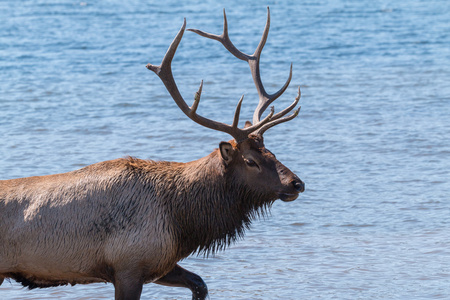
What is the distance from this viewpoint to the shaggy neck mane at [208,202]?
592 cm

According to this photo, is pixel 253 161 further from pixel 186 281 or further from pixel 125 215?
pixel 186 281

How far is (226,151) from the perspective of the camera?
583 cm

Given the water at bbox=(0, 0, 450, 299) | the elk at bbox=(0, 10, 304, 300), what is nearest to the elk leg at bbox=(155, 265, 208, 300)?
the elk at bbox=(0, 10, 304, 300)

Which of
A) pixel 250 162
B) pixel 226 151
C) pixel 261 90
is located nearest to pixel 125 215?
pixel 226 151

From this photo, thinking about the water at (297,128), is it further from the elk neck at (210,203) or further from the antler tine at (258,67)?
the antler tine at (258,67)

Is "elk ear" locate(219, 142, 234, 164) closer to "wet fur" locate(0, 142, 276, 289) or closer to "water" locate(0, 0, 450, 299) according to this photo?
"wet fur" locate(0, 142, 276, 289)

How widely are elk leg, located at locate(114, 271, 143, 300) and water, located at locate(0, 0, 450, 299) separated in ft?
3.98

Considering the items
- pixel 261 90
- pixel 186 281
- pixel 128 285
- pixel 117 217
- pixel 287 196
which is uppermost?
pixel 261 90

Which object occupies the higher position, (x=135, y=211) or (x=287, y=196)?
(x=287, y=196)

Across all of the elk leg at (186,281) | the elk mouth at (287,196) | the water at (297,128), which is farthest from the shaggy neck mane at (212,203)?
the water at (297,128)

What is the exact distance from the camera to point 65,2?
33094mm

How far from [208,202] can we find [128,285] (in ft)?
2.85

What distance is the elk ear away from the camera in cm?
578

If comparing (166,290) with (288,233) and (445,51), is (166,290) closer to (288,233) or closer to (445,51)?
(288,233)
